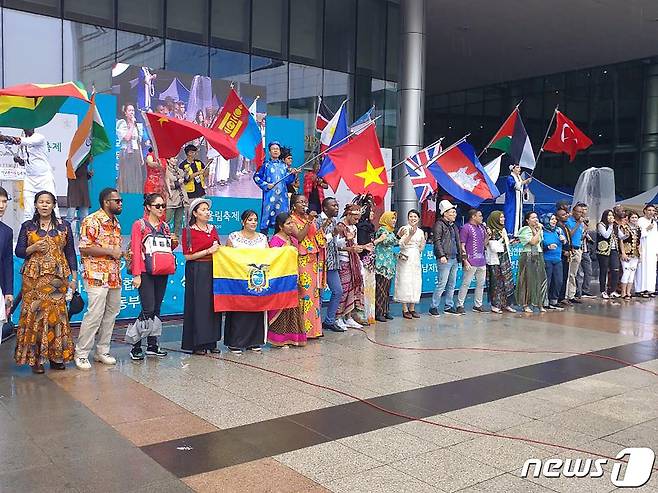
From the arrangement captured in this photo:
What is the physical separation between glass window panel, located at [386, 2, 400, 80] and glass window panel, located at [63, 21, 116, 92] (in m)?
8.37

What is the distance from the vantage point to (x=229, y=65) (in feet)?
54.3

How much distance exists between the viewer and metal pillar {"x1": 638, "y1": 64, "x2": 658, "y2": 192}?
95.3 ft

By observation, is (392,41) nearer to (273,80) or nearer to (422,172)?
(273,80)

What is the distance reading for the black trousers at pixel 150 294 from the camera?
6836 mm

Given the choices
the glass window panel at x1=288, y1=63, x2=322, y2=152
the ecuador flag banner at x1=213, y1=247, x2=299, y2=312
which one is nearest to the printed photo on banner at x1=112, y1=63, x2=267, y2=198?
the glass window panel at x1=288, y1=63, x2=322, y2=152

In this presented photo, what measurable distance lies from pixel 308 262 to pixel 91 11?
951 centimetres

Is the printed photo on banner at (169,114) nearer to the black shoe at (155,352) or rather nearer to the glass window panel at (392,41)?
the glass window panel at (392,41)

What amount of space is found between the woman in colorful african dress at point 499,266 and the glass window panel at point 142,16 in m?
9.20

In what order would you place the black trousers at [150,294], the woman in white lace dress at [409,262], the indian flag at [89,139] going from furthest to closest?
the woman in white lace dress at [409,262] → the indian flag at [89,139] → the black trousers at [150,294]

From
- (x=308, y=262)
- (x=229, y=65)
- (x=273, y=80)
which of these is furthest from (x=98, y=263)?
(x=273, y=80)

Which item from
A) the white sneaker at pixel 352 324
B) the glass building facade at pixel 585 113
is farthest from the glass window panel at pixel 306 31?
the glass building facade at pixel 585 113

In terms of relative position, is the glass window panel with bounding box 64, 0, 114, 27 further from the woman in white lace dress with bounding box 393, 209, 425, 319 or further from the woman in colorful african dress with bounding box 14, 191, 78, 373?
the woman in colorful african dress with bounding box 14, 191, 78, 373

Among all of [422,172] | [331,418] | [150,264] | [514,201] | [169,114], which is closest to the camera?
[331,418]

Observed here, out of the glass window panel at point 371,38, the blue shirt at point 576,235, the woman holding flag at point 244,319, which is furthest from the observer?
the glass window panel at point 371,38
